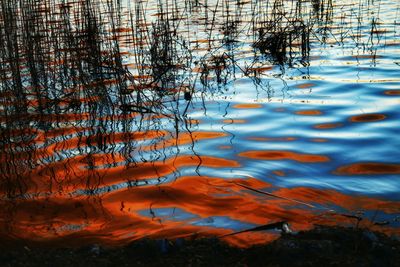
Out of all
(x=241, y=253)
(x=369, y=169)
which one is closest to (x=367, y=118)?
(x=369, y=169)

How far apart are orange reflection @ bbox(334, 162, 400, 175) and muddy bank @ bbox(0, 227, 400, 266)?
656 millimetres

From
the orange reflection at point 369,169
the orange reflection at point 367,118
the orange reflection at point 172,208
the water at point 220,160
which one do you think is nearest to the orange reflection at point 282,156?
the water at point 220,160

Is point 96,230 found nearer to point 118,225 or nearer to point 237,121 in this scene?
point 118,225

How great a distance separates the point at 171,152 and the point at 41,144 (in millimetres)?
841

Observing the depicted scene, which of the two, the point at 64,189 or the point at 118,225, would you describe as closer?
the point at 118,225

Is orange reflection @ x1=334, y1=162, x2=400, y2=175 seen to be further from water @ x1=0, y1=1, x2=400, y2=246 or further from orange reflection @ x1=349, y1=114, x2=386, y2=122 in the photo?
orange reflection @ x1=349, y1=114, x2=386, y2=122

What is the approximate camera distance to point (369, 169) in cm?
241

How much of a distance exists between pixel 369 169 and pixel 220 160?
0.72 meters

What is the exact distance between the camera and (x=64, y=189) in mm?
2357

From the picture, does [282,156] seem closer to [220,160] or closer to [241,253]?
[220,160]

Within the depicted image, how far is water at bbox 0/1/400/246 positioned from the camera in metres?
1.98

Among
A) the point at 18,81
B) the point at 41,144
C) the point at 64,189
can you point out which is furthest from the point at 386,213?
the point at 18,81

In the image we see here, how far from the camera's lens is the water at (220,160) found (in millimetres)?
1979

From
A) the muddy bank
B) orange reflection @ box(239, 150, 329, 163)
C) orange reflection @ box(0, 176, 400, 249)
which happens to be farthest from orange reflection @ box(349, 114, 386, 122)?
the muddy bank
